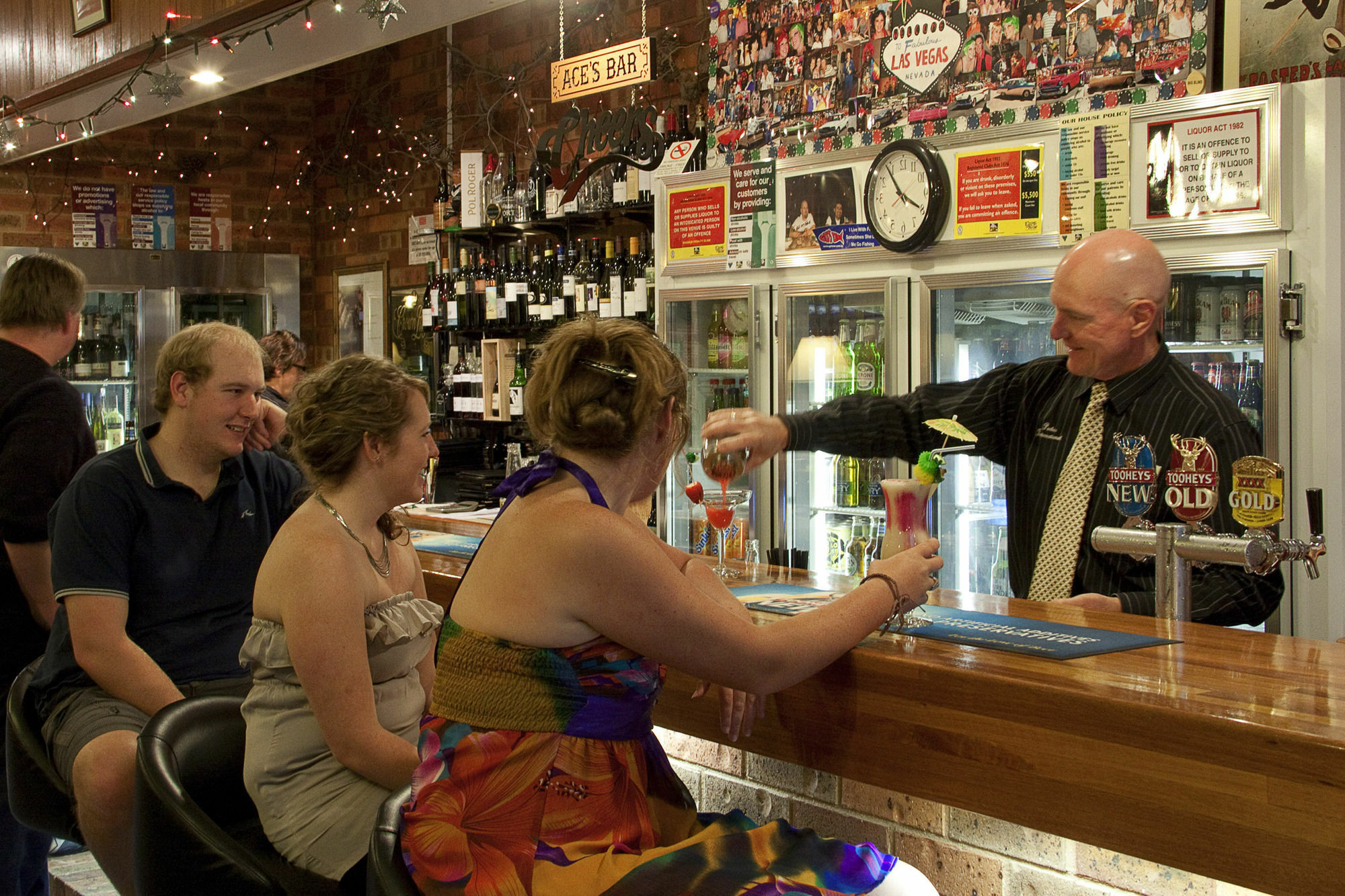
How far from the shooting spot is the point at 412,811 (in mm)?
1511

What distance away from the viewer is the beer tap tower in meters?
1.86

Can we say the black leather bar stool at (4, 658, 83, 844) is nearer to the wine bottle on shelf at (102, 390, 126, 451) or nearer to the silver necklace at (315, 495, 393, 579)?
the silver necklace at (315, 495, 393, 579)

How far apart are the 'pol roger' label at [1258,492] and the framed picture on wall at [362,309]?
670cm

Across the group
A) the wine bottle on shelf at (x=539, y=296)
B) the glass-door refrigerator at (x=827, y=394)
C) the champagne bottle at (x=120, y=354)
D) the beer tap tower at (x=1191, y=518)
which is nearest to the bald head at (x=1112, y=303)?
the beer tap tower at (x=1191, y=518)

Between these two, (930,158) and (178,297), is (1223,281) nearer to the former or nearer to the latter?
(930,158)

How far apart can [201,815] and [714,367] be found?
3.38 meters

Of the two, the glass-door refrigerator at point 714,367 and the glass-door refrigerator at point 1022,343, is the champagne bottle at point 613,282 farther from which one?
the glass-door refrigerator at point 1022,343

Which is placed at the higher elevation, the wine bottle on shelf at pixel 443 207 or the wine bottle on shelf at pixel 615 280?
the wine bottle on shelf at pixel 443 207

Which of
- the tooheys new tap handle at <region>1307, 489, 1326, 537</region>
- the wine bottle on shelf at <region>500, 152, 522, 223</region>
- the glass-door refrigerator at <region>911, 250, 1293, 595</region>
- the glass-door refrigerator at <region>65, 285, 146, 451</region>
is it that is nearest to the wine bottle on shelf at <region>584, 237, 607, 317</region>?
the wine bottle on shelf at <region>500, 152, 522, 223</region>

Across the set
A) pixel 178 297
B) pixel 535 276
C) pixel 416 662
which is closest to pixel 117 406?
pixel 178 297

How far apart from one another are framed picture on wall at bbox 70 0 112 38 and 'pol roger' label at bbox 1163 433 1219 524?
489cm

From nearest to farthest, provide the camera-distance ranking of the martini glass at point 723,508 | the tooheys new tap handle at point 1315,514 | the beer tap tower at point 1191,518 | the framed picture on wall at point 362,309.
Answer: the beer tap tower at point 1191,518
the tooheys new tap handle at point 1315,514
the martini glass at point 723,508
the framed picture on wall at point 362,309

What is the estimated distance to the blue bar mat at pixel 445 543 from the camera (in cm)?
300

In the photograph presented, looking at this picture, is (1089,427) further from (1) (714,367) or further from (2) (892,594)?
(1) (714,367)
